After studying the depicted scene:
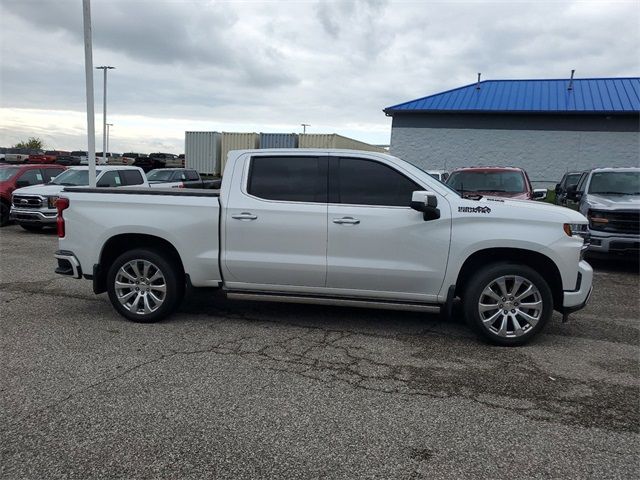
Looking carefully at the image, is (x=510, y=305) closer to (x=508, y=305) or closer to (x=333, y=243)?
(x=508, y=305)

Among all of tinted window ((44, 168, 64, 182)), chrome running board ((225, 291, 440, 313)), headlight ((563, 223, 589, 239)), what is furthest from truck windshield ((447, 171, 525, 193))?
tinted window ((44, 168, 64, 182))

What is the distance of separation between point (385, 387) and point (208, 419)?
1.39 meters

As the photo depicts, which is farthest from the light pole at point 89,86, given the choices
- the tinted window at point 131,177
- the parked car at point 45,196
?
the tinted window at point 131,177

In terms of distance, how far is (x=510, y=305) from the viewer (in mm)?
4832

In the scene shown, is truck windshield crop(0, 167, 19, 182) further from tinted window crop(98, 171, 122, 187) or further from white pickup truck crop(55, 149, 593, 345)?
white pickup truck crop(55, 149, 593, 345)

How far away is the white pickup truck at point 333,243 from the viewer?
481 cm

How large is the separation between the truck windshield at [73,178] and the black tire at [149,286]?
29.2 feet

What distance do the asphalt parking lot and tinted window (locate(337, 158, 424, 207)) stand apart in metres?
1.39

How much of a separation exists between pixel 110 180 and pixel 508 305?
11.7 meters

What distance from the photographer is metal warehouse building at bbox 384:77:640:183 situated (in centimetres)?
2308

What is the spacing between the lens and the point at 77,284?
730 cm

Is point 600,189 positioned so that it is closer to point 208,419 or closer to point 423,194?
point 423,194

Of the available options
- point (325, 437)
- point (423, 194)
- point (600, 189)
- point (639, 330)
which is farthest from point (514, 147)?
point (325, 437)

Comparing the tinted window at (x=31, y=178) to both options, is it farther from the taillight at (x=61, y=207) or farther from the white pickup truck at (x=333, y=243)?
the white pickup truck at (x=333, y=243)
